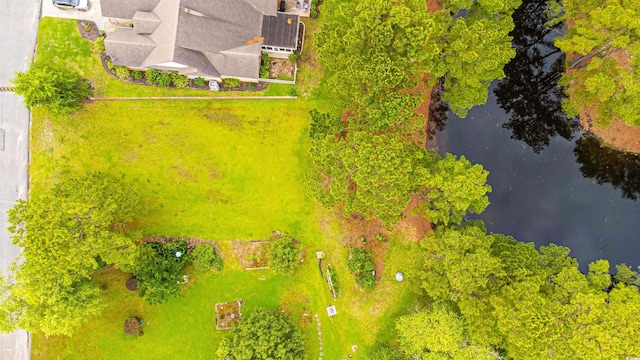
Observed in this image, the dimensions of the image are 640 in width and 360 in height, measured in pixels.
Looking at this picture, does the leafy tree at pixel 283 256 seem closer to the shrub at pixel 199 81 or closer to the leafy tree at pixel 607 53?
the shrub at pixel 199 81

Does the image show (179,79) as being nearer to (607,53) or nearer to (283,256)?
(283,256)

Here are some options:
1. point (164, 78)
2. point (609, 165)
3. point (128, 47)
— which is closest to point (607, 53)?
point (609, 165)

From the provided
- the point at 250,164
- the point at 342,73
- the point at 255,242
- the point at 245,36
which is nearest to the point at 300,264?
the point at 255,242

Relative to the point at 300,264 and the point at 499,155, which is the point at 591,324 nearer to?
the point at 499,155

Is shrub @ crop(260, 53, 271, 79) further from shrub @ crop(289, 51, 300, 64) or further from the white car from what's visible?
the white car

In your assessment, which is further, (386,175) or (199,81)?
(199,81)
